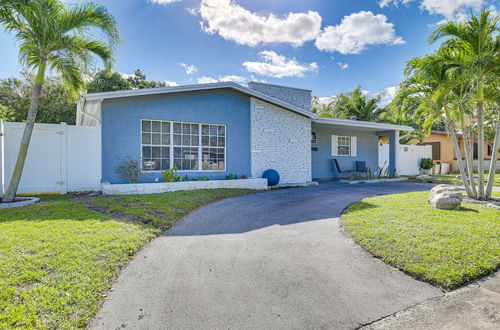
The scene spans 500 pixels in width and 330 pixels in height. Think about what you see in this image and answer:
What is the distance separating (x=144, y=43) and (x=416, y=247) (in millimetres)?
14214

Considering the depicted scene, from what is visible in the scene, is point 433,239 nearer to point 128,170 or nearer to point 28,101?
point 128,170

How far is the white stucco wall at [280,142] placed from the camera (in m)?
11.4

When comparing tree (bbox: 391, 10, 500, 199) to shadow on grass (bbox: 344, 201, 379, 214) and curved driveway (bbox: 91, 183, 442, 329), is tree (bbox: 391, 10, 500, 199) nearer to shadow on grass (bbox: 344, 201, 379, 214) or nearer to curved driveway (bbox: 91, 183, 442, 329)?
shadow on grass (bbox: 344, 201, 379, 214)

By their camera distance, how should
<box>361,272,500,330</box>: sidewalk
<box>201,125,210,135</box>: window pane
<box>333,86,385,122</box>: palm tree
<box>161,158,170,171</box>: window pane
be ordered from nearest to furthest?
<box>361,272,500,330</box>: sidewalk
<box>161,158,170,171</box>: window pane
<box>201,125,210,135</box>: window pane
<box>333,86,385,122</box>: palm tree

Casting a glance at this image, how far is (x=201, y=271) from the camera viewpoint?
3301 millimetres

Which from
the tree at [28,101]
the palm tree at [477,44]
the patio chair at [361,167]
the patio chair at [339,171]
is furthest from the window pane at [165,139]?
the tree at [28,101]

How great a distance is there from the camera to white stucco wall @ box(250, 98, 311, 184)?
37.3ft

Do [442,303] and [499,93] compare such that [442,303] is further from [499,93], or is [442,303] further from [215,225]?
[499,93]

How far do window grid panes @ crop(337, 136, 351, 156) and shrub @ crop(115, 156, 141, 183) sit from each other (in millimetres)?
11142

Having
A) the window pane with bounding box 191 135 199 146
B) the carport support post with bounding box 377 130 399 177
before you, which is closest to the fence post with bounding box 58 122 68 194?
the window pane with bounding box 191 135 199 146

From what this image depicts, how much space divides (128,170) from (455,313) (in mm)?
8990

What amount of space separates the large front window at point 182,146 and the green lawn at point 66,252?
303 cm

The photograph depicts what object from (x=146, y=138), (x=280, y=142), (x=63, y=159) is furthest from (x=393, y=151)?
(x=63, y=159)

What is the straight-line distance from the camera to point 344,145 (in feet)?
50.4
